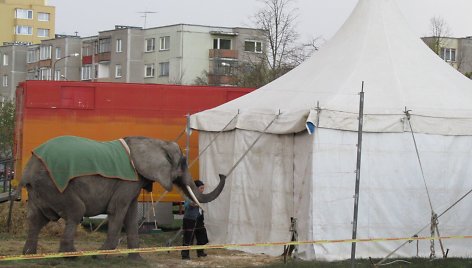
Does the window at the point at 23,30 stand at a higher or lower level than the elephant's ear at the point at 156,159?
higher

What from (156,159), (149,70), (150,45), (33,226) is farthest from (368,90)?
(149,70)

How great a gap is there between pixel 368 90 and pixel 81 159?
17.6ft

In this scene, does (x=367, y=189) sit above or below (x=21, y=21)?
below

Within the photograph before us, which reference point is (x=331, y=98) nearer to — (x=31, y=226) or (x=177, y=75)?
(x=31, y=226)

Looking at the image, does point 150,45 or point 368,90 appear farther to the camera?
point 150,45

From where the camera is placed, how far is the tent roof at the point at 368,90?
17531 millimetres

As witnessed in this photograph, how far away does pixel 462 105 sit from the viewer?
18.2m

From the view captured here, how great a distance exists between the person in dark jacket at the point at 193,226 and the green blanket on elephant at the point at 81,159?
1.90 meters

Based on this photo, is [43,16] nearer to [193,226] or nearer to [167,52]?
[167,52]

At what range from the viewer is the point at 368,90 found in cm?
1816

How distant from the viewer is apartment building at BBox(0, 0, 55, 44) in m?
129

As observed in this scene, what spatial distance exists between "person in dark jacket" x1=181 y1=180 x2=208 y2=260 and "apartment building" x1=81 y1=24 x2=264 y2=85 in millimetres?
58610

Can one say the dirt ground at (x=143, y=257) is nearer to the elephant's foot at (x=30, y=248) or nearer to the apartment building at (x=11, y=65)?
the elephant's foot at (x=30, y=248)

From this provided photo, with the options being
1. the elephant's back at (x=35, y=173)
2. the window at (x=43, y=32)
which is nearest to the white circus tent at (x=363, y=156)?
the elephant's back at (x=35, y=173)
